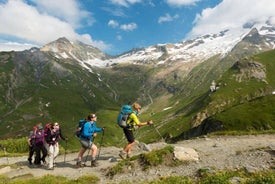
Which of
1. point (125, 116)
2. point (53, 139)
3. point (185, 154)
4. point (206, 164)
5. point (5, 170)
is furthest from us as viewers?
point (5, 170)

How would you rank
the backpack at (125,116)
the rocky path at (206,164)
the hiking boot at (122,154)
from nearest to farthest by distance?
the rocky path at (206,164), the backpack at (125,116), the hiking boot at (122,154)

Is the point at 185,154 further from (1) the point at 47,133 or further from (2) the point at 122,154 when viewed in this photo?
(1) the point at 47,133

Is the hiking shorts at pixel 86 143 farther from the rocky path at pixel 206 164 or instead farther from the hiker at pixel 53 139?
the hiker at pixel 53 139

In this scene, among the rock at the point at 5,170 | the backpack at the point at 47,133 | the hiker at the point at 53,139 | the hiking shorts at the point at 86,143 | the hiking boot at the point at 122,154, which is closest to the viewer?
the hiking shorts at the point at 86,143

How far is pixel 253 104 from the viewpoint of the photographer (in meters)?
160

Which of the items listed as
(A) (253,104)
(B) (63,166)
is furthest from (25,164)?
(A) (253,104)

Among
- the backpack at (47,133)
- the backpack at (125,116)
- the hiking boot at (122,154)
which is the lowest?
the hiking boot at (122,154)

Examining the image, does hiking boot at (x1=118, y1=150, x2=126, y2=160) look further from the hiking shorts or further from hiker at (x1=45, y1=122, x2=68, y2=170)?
hiker at (x1=45, y1=122, x2=68, y2=170)

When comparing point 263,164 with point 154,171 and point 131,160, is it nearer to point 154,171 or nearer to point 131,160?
point 154,171

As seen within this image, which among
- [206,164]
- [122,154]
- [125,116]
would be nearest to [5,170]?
[122,154]

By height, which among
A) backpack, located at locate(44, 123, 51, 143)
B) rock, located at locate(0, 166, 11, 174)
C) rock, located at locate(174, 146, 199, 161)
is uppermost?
backpack, located at locate(44, 123, 51, 143)

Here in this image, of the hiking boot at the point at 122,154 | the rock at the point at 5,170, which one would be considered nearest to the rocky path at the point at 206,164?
the rock at the point at 5,170

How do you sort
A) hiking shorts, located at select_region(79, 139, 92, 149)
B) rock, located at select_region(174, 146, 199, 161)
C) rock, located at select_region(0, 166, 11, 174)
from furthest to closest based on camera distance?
rock, located at select_region(0, 166, 11, 174) < hiking shorts, located at select_region(79, 139, 92, 149) < rock, located at select_region(174, 146, 199, 161)

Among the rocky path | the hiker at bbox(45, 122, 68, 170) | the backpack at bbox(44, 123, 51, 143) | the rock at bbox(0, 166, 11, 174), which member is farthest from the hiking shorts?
the rock at bbox(0, 166, 11, 174)
